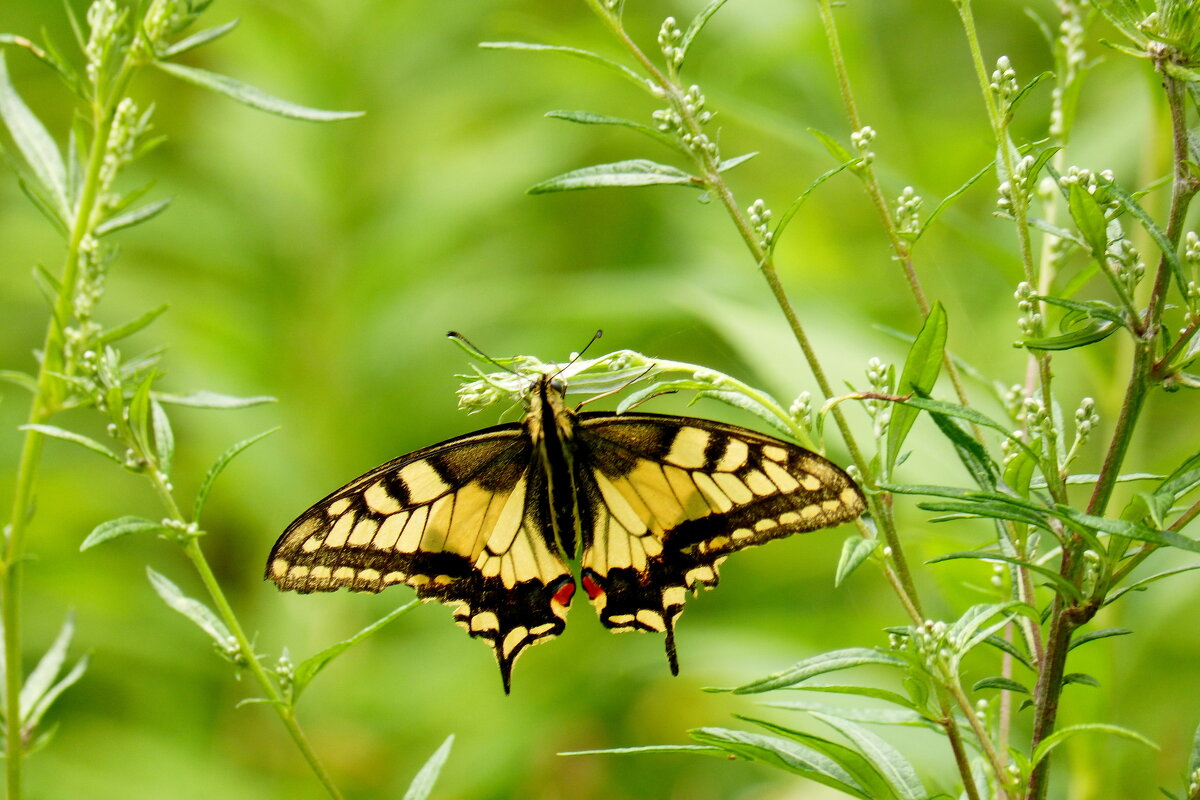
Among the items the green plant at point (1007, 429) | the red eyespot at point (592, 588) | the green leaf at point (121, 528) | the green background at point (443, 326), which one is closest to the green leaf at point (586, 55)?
the green plant at point (1007, 429)

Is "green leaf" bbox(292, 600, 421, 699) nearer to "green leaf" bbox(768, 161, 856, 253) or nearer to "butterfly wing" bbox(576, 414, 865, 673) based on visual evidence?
"butterfly wing" bbox(576, 414, 865, 673)

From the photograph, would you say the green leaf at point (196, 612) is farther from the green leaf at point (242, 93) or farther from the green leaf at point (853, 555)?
the green leaf at point (853, 555)

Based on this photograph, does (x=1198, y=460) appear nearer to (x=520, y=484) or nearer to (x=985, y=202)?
(x=520, y=484)

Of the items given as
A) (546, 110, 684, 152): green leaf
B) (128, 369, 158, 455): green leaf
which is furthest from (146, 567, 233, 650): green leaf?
(546, 110, 684, 152): green leaf

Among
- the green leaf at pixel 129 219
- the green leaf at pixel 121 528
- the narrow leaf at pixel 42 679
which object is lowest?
the narrow leaf at pixel 42 679

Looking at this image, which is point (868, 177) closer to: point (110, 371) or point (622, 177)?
point (622, 177)

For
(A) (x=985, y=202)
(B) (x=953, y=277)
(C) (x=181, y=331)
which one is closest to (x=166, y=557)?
(C) (x=181, y=331)

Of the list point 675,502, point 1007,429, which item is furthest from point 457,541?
point 1007,429
